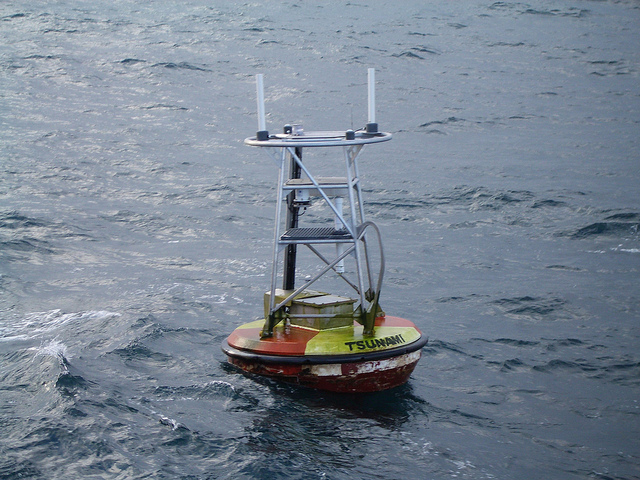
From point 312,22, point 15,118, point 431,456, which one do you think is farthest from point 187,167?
point 312,22

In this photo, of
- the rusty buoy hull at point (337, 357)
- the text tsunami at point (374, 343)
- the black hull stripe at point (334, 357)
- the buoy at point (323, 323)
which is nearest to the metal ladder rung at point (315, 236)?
the buoy at point (323, 323)

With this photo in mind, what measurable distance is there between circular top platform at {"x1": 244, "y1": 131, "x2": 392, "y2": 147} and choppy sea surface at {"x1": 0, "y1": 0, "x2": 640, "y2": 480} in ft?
11.2

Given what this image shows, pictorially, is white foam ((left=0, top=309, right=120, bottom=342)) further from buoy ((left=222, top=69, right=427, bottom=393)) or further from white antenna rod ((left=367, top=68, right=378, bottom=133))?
white antenna rod ((left=367, top=68, right=378, bottom=133))

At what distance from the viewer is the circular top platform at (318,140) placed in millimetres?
10367

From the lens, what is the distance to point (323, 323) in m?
11.1

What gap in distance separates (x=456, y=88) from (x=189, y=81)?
11789 millimetres

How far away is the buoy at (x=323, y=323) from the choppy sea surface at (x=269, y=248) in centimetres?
37

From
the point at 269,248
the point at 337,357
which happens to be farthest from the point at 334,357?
the point at 269,248

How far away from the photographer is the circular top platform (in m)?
10.4

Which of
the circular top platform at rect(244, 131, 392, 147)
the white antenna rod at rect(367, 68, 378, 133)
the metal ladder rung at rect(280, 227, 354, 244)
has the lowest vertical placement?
the metal ladder rung at rect(280, 227, 354, 244)

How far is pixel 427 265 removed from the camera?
1664 cm

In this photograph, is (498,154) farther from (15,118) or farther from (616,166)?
(15,118)

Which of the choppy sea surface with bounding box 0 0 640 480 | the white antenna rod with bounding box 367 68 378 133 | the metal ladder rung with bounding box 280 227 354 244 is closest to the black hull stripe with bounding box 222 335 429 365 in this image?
the choppy sea surface with bounding box 0 0 640 480

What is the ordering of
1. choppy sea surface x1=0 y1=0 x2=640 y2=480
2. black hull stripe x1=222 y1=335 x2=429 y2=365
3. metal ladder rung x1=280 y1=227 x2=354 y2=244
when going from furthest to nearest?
metal ladder rung x1=280 y1=227 x2=354 y2=244 → black hull stripe x1=222 y1=335 x2=429 y2=365 → choppy sea surface x1=0 y1=0 x2=640 y2=480
